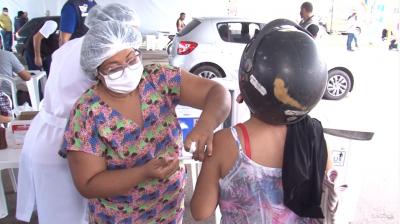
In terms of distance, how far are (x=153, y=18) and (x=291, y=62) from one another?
15818mm

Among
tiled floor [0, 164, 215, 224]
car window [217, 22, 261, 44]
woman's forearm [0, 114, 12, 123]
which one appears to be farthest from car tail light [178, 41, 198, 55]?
woman's forearm [0, 114, 12, 123]

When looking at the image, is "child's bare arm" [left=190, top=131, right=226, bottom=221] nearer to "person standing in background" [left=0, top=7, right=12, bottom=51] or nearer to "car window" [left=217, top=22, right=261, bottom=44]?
"car window" [left=217, top=22, right=261, bottom=44]

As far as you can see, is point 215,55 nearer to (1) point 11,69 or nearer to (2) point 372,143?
(2) point 372,143

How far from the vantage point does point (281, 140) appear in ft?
3.44

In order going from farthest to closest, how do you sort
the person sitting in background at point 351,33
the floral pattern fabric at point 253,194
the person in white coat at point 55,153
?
the person sitting in background at point 351,33
the person in white coat at point 55,153
the floral pattern fabric at point 253,194

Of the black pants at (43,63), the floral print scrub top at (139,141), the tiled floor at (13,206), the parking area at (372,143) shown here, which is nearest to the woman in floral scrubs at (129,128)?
the floral print scrub top at (139,141)

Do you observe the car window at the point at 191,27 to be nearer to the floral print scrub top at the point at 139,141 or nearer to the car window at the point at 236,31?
the car window at the point at 236,31

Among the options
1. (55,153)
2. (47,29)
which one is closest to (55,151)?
(55,153)

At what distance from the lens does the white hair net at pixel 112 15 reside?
1.36 metres

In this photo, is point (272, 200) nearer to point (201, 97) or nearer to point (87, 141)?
point (201, 97)

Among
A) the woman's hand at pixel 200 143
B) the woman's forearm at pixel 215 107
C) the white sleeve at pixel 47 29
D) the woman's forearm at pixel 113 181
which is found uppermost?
the white sleeve at pixel 47 29

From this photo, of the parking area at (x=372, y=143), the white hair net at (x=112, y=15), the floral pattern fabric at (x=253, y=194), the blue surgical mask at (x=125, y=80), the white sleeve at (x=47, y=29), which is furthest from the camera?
the white sleeve at (x=47, y=29)

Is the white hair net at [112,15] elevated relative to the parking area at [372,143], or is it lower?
elevated

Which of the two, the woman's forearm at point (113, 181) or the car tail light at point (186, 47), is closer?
the woman's forearm at point (113, 181)
